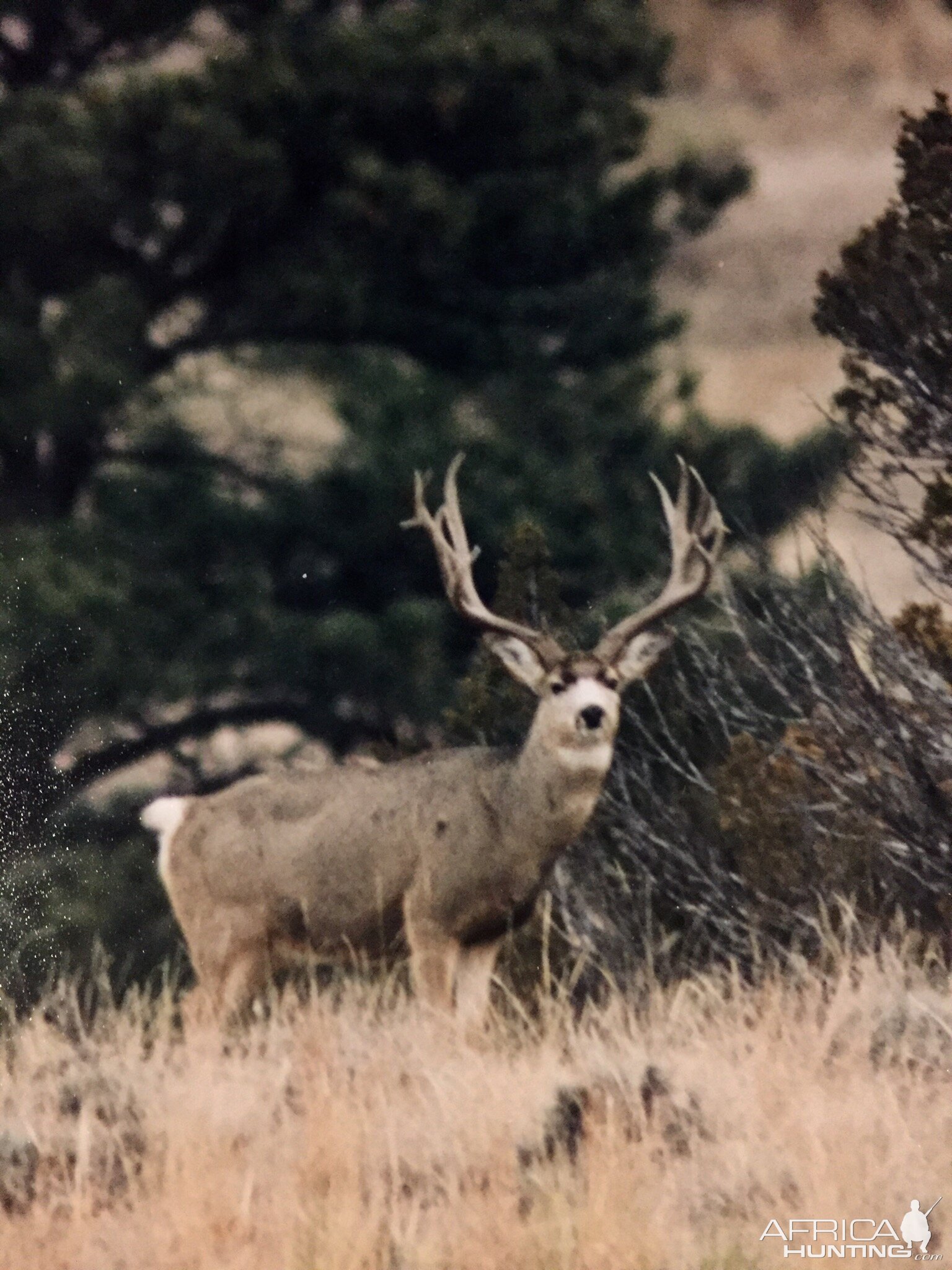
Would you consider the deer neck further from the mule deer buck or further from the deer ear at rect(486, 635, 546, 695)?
the deer ear at rect(486, 635, 546, 695)

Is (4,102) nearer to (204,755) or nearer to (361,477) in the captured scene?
(361,477)

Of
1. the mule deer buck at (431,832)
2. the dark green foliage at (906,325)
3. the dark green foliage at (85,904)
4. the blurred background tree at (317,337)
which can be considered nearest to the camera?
the mule deer buck at (431,832)

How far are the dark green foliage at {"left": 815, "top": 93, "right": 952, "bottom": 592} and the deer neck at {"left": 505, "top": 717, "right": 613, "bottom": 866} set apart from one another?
1.48 meters

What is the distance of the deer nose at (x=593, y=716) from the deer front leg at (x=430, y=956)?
836 mm

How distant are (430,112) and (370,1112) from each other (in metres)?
8.45

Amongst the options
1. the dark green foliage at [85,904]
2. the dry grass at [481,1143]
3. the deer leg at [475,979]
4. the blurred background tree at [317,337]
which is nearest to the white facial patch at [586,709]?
the deer leg at [475,979]

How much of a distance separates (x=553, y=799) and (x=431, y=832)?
1.45 ft

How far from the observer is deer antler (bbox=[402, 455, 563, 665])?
25.4 ft

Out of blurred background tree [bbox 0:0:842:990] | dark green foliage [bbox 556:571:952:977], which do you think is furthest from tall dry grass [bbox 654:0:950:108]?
dark green foliage [bbox 556:571:952:977]

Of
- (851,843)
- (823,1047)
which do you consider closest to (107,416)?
(851,843)

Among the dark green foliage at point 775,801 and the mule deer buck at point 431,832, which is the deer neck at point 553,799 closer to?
the mule deer buck at point 431,832

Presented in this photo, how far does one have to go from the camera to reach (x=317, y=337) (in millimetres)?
14211

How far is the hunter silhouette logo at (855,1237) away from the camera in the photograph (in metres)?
5.33

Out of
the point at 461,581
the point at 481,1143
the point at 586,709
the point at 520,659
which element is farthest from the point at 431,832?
the point at 481,1143
